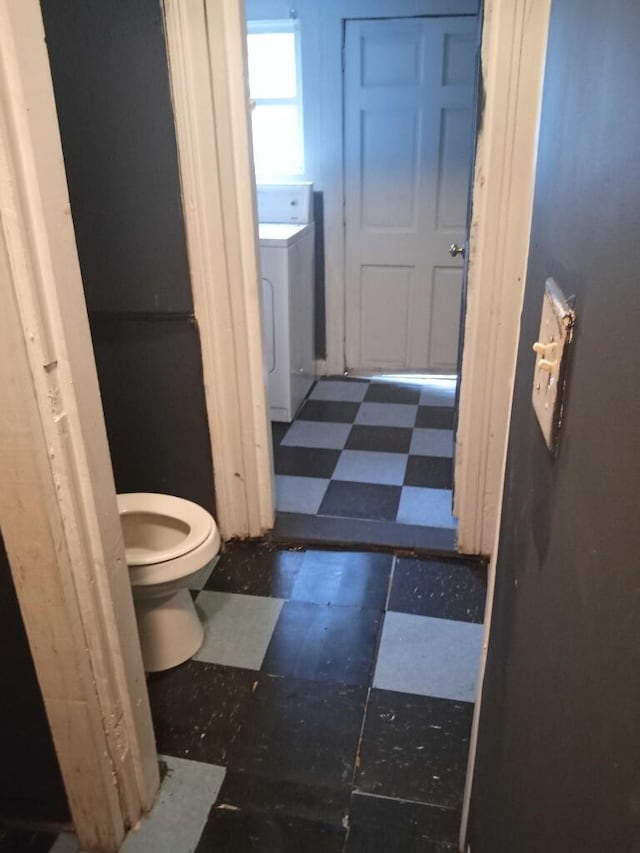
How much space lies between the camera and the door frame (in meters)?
1.66

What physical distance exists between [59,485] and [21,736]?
565 millimetres

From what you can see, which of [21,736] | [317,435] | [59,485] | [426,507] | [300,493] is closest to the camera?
[59,485]

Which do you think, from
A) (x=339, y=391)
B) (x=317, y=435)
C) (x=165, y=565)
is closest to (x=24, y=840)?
(x=165, y=565)

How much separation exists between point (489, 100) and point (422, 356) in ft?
6.89

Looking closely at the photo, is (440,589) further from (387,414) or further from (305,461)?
(387,414)

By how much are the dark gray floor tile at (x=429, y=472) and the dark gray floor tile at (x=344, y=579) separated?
1.72 feet

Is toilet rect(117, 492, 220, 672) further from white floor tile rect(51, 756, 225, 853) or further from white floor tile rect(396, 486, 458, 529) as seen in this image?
white floor tile rect(396, 486, 458, 529)

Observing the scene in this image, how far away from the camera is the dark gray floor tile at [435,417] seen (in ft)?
10.4

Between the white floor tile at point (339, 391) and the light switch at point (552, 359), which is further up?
the light switch at point (552, 359)

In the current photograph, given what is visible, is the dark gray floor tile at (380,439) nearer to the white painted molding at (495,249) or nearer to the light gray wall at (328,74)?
the white painted molding at (495,249)

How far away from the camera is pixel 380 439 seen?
304 centimetres

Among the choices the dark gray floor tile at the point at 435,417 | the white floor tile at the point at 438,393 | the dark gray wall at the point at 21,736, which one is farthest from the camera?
the white floor tile at the point at 438,393

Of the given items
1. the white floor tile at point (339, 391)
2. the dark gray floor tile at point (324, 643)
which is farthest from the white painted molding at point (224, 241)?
the white floor tile at point (339, 391)

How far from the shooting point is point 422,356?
12.2 feet
